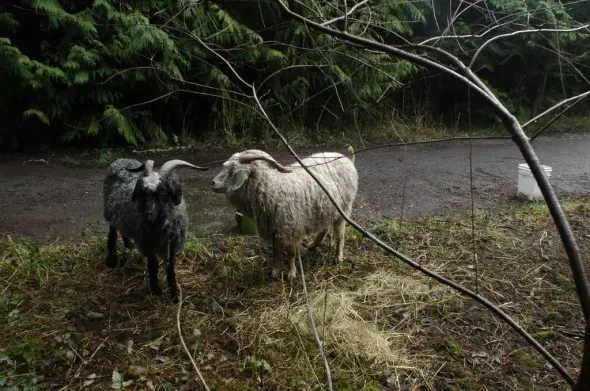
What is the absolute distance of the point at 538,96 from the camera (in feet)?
39.1

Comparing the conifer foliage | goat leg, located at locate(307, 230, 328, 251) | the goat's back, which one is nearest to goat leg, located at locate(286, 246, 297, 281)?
goat leg, located at locate(307, 230, 328, 251)

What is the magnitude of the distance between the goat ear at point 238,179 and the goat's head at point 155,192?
1.97 feet

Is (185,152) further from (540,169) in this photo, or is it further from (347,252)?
(540,169)

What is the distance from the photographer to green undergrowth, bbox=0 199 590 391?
332 cm

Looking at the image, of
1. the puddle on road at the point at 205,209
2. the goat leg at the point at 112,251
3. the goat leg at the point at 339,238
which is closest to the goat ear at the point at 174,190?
the goat leg at the point at 112,251

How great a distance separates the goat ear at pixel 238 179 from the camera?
4.41 m

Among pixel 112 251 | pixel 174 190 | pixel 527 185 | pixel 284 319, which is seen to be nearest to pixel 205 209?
pixel 112 251

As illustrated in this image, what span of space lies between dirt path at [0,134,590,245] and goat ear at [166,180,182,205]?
74.1 inches

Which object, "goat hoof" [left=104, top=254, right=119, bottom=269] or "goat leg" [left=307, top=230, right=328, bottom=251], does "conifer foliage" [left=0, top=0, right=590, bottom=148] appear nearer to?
"goat leg" [left=307, top=230, right=328, bottom=251]

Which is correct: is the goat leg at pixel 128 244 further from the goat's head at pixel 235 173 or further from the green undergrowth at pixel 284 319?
the goat's head at pixel 235 173

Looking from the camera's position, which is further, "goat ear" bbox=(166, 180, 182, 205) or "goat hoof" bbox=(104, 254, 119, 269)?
"goat hoof" bbox=(104, 254, 119, 269)

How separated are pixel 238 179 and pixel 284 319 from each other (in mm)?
1335

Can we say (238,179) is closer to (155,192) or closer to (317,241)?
(155,192)

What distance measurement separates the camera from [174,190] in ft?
12.8
